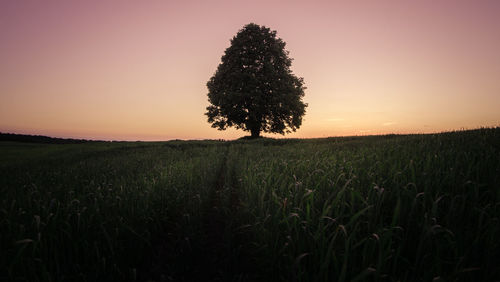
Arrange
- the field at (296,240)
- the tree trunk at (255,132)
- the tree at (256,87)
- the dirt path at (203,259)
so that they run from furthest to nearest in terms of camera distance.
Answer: the tree trunk at (255,132) < the tree at (256,87) < the dirt path at (203,259) < the field at (296,240)

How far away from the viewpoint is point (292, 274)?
158cm

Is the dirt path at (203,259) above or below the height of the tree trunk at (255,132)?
below

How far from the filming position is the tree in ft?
88.7

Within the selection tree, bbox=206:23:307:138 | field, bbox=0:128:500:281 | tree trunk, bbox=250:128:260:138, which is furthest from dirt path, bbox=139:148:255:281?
tree trunk, bbox=250:128:260:138

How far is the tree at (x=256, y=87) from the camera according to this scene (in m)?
27.0

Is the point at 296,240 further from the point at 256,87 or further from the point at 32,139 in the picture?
the point at 32,139

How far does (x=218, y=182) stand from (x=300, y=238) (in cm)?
491

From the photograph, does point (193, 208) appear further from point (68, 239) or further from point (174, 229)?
point (68, 239)

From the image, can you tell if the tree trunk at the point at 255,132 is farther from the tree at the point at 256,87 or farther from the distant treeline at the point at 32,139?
the distant treeline at the point at 32,139

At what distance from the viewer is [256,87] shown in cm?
2688

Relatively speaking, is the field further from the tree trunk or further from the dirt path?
the tree trunk

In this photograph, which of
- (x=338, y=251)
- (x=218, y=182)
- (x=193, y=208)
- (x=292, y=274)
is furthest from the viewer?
(x=218, y=182)

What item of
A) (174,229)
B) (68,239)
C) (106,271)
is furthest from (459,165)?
(68,239)

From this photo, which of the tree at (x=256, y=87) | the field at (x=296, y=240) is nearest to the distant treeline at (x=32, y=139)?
the tree at (x=256, y=87)
